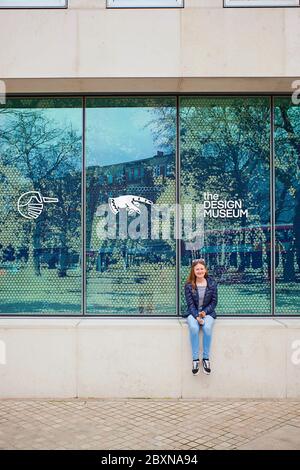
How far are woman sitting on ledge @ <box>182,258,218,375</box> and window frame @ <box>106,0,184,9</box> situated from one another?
146 inches

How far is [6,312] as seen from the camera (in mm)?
7805

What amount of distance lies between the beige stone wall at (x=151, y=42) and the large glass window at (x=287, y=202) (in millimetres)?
858

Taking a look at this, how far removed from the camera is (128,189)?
7891mm

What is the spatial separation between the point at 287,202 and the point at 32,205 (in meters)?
3.95

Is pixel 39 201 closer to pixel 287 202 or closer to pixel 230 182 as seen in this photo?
pixel 230 182

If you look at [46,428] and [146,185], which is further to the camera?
[146,185]

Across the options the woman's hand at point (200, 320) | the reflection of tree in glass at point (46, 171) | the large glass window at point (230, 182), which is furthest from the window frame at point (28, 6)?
the woman's hand at point (200, 320)

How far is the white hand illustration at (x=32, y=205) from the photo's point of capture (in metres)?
7.88

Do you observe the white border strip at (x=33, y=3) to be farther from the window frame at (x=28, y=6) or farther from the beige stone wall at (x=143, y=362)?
the beige stone wall at (x=143, y=362)

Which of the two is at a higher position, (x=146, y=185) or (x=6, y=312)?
(x=146, y=185)

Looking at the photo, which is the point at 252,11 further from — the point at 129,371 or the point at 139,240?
the point at 129,371
